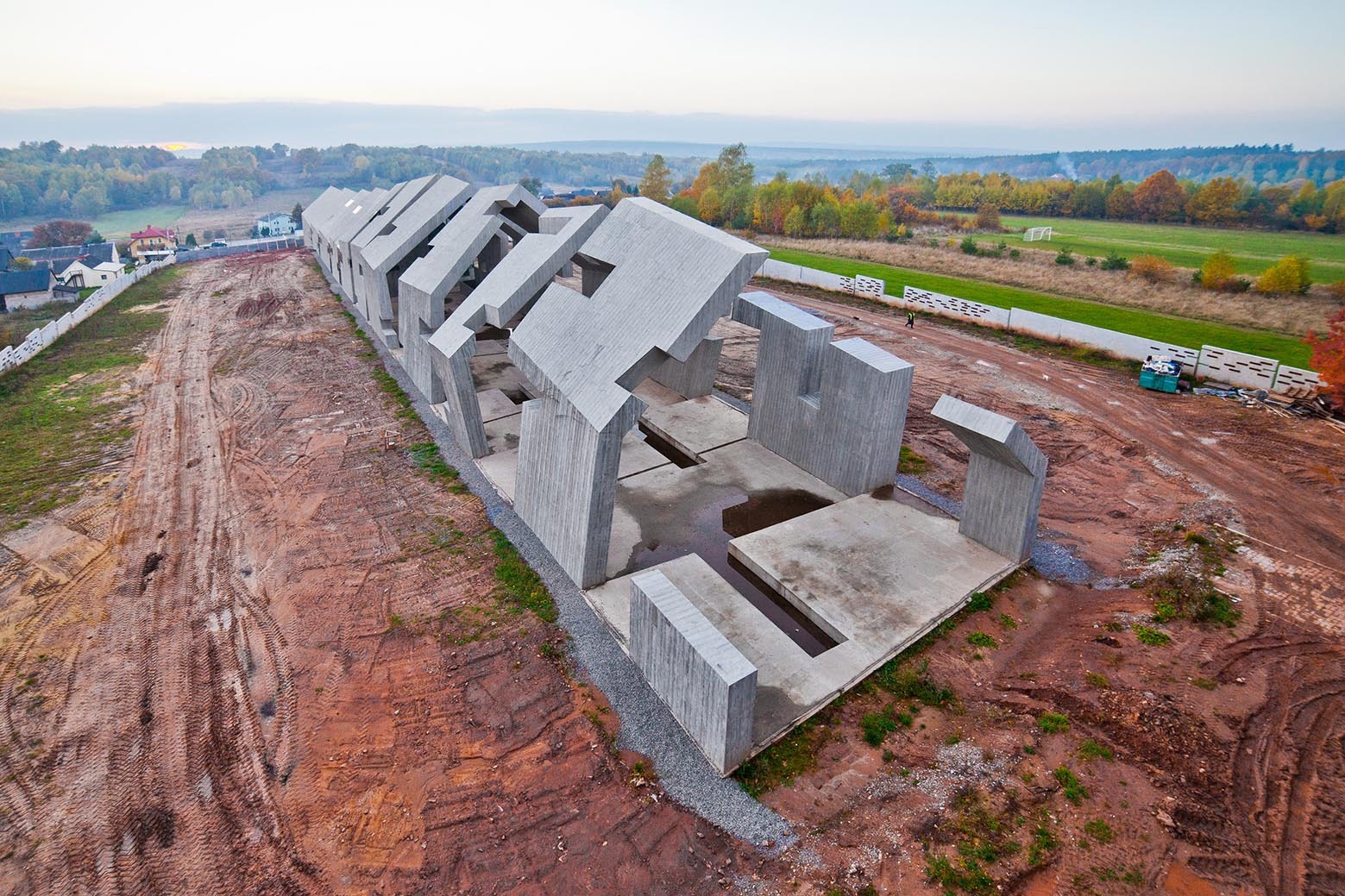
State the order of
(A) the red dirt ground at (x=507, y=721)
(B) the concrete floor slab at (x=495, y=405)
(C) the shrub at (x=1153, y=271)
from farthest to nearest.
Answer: (C) the shrub at (x=1153, y=271), (B) the concrete floor slab at (x=495, y=405), (A) the red dirt ground at (x=507, y=721)

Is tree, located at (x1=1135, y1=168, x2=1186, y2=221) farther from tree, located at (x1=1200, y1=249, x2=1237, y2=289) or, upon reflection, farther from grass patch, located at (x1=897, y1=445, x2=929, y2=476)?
grass patch, located at (x1=897, y1=445, x2=929, y2=476)

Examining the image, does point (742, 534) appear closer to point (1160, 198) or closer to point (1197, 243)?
point (1197, 243)

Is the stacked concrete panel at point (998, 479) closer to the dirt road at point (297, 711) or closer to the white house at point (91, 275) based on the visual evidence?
the dirt road at point (297, 711)

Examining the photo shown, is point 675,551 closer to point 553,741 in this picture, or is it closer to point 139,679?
point 553,741

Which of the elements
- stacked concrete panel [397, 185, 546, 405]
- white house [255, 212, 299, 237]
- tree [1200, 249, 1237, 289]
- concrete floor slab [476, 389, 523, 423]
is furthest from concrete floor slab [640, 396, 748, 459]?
white house [255, 212, 299, 237]

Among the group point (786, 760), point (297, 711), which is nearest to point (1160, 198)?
point (786, 760)

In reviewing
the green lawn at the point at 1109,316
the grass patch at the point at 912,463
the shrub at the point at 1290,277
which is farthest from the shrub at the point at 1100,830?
the shrub at the point at 1290,277
